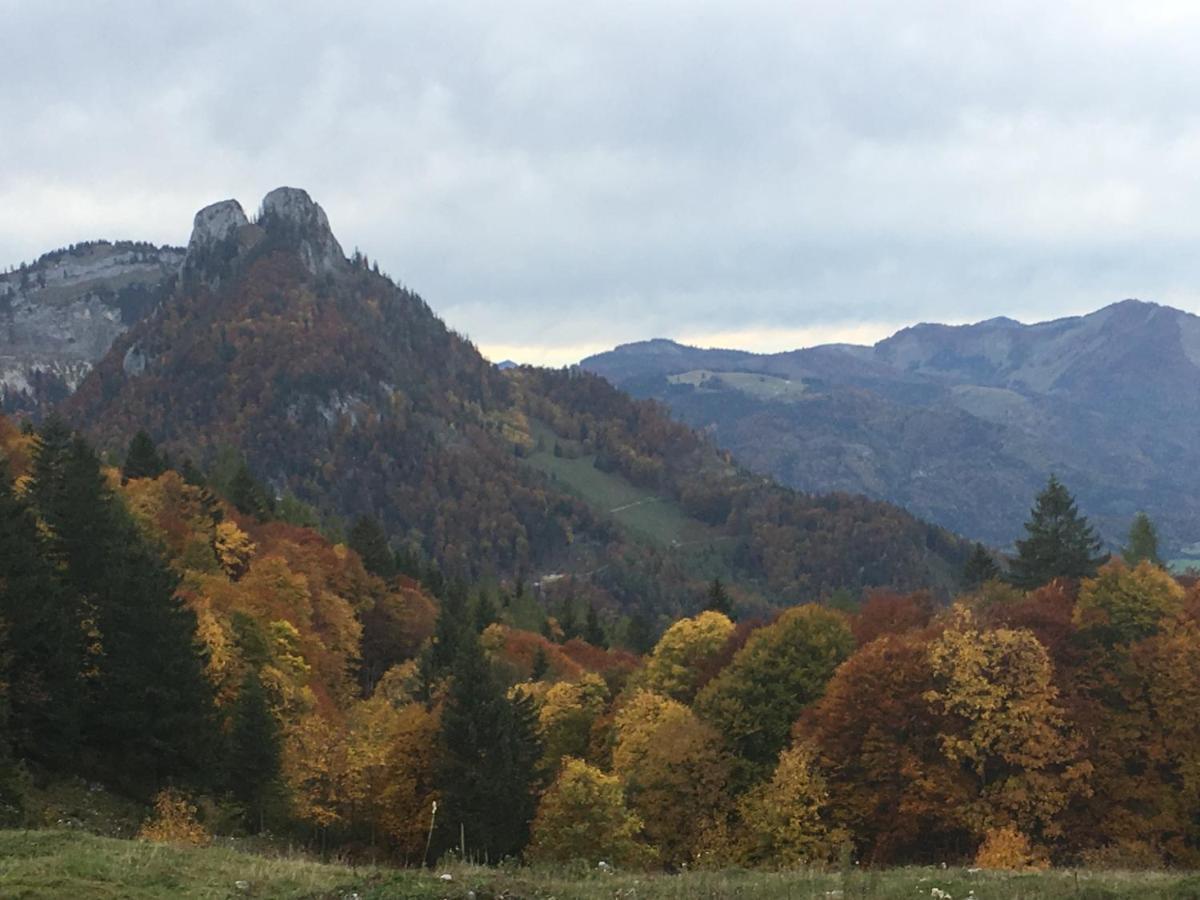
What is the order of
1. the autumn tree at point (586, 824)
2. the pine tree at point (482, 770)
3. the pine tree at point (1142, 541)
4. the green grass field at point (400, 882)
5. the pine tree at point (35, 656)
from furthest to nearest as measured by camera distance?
the pine tree at point (1142, 541) < the pine tree at point (482, 770) < the autumn tree at point (586, 824) < the pine tree at point (35, 656) < the green grass field at point (400, 882)

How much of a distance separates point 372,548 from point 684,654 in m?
56.6

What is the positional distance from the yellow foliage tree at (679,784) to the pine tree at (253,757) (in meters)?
18.9

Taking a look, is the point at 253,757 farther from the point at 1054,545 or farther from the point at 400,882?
the point at 1054,545

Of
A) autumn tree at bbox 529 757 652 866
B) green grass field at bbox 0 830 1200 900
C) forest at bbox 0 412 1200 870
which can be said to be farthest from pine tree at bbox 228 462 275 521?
green grass field at bbox 0 830 1200 900

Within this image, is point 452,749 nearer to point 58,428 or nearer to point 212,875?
point 212,875

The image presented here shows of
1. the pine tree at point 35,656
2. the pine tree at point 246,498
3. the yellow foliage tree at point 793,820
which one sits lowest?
the yellow foliage tree at point 793,820

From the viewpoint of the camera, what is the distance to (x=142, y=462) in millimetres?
107250

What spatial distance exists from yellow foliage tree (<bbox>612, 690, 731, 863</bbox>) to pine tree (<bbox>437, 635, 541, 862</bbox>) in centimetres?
659

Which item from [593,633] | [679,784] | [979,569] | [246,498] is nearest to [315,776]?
[679,784]

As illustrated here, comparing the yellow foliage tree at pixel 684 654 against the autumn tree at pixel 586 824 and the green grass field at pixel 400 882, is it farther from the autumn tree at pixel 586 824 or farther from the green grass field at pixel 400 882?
the green grass field at pixel 400 882

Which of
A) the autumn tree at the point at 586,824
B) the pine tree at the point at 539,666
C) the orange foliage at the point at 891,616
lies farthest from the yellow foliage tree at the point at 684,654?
the pine tree at the point at 539,666

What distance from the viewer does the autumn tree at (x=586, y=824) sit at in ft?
154

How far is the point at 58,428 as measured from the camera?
244 ft

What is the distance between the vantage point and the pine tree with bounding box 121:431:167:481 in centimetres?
10688
